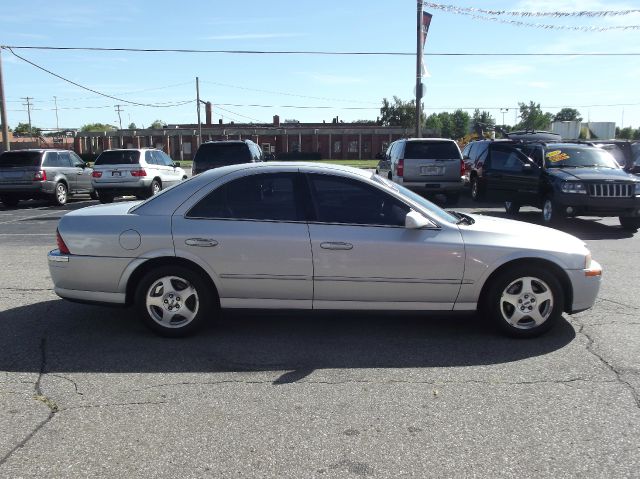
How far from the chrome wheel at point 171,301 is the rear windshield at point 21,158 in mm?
14227

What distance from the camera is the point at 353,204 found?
201 inches

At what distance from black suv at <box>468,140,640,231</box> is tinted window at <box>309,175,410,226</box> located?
7.98m

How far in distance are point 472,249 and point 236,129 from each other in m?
74.8

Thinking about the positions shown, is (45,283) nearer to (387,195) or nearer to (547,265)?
(387,195)

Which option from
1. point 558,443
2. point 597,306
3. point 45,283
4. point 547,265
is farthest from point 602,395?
point 45,283

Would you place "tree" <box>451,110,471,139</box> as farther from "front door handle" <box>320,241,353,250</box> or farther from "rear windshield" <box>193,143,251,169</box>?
"front door handle" <box>320,241,353,250</box>

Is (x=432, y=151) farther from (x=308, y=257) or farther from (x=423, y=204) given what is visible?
(x=308, y=257)

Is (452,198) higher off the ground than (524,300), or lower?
lower

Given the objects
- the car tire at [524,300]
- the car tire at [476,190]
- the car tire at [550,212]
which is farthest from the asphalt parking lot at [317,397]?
the car tire at [476,190]

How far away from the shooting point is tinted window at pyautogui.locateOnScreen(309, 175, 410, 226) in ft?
16.5

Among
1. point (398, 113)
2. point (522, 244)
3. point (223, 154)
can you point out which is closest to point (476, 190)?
point (223, 154)

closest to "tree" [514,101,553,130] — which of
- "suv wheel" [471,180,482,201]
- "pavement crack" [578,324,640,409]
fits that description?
"suv wheel" [471,180,482,201]

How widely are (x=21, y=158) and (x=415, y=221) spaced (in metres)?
16.1

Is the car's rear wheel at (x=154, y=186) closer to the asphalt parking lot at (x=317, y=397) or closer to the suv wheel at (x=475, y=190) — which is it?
the suv wheel at (x=475, y=190)
